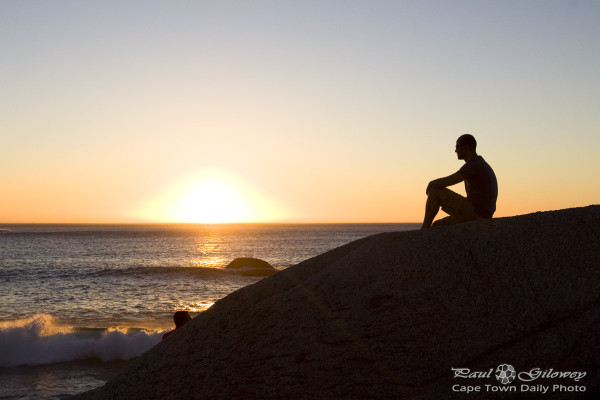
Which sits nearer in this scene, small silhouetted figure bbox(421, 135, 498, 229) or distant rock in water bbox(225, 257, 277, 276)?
small silhouetted figure bbox(421, 135, 498, 229)

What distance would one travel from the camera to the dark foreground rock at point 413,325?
16.0 feet

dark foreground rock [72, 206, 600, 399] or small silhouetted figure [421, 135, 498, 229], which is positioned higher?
small silhouetted figure [421, 135, 498, 229]

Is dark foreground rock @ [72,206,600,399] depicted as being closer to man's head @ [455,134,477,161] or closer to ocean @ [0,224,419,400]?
man's head @ [455,134,477,161]

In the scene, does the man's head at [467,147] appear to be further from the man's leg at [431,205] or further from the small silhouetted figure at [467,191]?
the man's leg at [431,205]

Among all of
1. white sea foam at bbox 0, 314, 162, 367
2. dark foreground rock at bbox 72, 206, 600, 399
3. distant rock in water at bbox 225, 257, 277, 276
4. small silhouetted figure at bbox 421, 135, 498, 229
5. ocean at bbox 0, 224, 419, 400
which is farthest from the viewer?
distant rock in water at bbox 225, 257, 277, 276

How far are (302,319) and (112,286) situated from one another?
104 feet

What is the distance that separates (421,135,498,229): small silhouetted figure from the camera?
707cm

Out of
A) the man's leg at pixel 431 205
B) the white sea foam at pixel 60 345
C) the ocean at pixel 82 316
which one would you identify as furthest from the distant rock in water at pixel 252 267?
the man's leg at pixel 431 205

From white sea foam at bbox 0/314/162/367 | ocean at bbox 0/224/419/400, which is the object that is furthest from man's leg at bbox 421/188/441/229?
white sea foam at bbox 0/314/162/367

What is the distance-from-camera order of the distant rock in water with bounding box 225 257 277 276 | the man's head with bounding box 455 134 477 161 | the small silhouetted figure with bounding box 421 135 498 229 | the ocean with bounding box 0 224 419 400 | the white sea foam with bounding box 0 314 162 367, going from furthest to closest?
the distant rock in water with bounding box 225 257 277 276, the white sea foam with bounding box 0 314 162 367, the ocean with bounding box 0 224 419 400, the man's head with bounding box 455 134 477 161, the small silhouetted figure with bounding box 421 135 498 229

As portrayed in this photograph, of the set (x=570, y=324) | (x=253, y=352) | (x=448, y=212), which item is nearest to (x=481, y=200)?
(x=448, y=212)

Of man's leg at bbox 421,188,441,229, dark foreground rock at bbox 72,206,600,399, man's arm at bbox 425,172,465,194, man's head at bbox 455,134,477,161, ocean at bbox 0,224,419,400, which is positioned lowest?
ocean at bbox 0,224,419,400

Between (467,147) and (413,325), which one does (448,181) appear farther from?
(413,325)

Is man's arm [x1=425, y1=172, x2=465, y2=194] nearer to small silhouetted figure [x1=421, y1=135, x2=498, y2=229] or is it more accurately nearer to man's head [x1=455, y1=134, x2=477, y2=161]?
small silhouetted figure [x1=421, y1=135, x2=498, y2=229]
